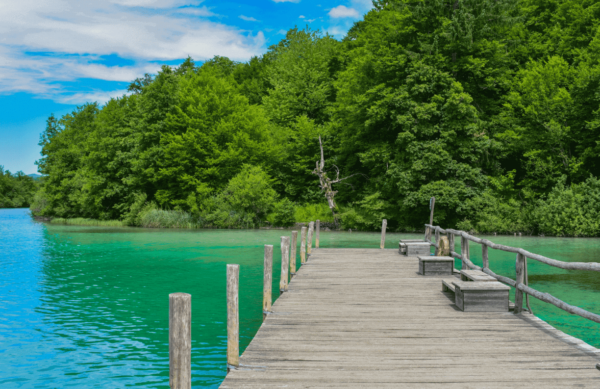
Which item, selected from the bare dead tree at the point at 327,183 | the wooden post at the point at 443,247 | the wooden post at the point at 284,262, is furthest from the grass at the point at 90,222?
the wooden post at the point at 284,262

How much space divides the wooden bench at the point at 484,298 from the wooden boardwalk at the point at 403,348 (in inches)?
7.4

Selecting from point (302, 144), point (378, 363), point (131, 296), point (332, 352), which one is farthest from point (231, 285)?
point (302, 144)

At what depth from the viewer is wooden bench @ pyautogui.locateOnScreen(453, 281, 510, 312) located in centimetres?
796

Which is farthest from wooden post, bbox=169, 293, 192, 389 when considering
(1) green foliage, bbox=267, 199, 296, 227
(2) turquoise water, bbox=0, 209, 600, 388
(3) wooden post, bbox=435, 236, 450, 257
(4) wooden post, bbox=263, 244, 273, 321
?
(1) green foliage, bbox=267, 199, 296, 227

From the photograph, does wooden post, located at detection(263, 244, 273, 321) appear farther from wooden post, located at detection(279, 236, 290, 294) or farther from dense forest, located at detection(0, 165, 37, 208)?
dense forest, located at detection(0, 165, 37, 208)

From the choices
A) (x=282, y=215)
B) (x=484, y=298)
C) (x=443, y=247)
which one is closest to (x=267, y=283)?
(x=484, y=298)

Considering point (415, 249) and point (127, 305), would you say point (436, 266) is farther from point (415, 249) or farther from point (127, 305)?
point (127, 305)

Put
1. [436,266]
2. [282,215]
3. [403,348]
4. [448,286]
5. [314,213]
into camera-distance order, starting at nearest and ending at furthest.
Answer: [403,348], [448,286], [436,266], [314,213], [282,215]

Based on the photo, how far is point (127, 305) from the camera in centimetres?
1288

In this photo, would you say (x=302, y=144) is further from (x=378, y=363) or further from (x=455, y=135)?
(x=378, y=363)

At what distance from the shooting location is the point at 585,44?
37.8 metres

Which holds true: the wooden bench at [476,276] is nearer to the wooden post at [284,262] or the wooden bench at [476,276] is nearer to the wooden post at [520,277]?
the wooden post at [520,277]

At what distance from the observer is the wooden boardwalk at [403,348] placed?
493 cm

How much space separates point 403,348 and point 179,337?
9.33 ft
